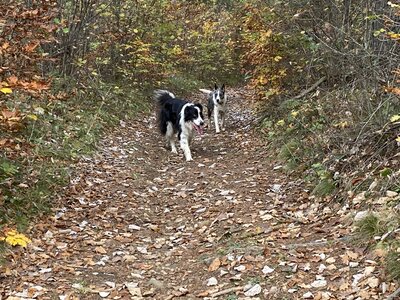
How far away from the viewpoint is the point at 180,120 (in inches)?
397

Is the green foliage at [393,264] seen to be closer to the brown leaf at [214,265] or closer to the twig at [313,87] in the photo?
the brown leaf at [214,265]

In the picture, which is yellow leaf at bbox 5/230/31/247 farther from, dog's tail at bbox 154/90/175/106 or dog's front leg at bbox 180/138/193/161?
dog's tail at bbox 154/90/175/106

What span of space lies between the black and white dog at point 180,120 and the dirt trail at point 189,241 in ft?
4.61

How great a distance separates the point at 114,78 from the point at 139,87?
1.20 meters

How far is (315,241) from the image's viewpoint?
4.95m

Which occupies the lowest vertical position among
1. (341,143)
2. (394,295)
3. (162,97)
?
(394,295)

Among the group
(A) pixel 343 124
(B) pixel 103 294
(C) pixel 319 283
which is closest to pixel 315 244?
(C) pixel 319 283

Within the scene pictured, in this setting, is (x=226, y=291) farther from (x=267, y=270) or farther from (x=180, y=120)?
(x=180, y=120)

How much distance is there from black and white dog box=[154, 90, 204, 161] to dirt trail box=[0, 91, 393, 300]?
141 centimetres

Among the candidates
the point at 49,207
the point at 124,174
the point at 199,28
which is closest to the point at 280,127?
the point at 124,174

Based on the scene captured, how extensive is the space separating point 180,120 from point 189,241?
477 centimetres

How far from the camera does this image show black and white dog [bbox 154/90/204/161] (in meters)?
9.87

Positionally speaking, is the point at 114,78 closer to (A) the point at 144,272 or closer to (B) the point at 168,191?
(B) the point at 168,191

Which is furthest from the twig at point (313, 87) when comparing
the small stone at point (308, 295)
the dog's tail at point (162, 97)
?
the small stone at point (308, 295)
